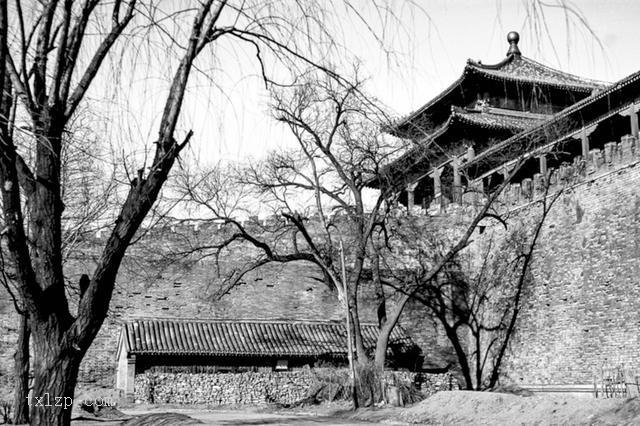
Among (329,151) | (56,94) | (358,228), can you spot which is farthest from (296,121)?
(56,94)

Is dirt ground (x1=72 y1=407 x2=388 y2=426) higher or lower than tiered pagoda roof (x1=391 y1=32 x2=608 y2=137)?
lower

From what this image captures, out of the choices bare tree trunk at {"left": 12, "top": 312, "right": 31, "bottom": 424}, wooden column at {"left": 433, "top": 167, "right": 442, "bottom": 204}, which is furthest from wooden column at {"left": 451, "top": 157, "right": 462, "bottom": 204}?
bare tree trunk at {"left": 12, "top": 312, "right": 31, "bottom": 424}

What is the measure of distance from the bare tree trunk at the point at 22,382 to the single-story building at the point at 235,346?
24.3 feet

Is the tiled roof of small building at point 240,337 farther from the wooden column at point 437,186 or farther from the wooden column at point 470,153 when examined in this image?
the wooden column at point 470,153

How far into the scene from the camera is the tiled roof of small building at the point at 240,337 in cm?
2264

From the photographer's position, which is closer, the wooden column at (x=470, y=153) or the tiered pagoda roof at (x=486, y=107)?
the wooden column at (x=470, y=153)

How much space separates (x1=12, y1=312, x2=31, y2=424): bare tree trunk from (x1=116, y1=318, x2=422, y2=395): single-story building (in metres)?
7.40

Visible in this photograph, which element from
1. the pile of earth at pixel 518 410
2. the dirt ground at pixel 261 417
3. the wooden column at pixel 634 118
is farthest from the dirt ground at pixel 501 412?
the wooden column at pixel 634 118

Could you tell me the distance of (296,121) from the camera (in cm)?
1956

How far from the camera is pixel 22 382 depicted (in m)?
13.7

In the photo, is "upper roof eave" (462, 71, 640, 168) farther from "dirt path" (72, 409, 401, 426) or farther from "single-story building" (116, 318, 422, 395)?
"dirt path" (72, 409, 401, 426)

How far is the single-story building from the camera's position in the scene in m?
22.4

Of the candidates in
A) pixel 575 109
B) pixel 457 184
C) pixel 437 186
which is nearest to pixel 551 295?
pixel 575 109

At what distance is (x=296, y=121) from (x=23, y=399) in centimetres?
912
